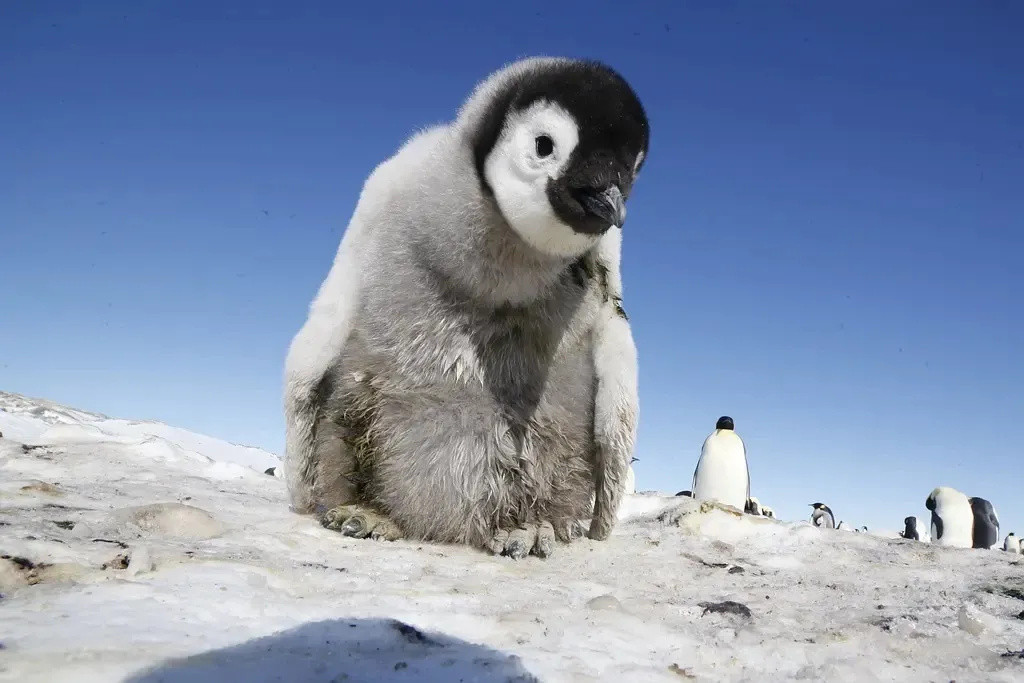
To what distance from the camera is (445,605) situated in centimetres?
210

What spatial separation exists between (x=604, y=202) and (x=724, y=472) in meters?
10.3

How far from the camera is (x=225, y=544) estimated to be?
2533mm

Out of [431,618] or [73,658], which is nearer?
[73,658]

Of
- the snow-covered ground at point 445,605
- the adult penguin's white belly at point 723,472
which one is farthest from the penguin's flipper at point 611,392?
the adult penguin's white belly at point 723,472

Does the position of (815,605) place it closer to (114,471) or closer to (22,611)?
(22,611)

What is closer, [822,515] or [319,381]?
[319,381]

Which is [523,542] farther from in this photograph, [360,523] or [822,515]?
[822,515]

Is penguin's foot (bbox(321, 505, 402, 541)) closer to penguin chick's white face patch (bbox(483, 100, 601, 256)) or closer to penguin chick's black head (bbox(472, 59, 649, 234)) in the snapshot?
penguin chick's white face patch (bbox(483, 100, 601, 256))

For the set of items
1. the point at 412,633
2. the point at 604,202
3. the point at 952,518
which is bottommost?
the point at 412,633

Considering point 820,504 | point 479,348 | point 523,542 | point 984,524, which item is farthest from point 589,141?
point 820,504

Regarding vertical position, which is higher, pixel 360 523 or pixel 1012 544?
pixel 1012 544

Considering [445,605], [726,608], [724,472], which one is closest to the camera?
[445,605]

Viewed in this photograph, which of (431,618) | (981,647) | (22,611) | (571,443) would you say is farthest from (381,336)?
(981,647)

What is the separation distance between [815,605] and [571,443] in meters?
1.16
